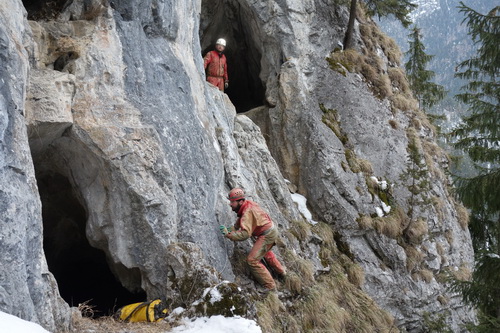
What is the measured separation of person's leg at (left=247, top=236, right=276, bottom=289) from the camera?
866 cm

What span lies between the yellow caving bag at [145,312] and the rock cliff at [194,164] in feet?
1.05

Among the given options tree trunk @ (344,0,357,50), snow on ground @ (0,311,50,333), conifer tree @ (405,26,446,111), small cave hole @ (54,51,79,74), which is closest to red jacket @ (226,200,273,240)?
snow on ground @ (0,311,50,333)

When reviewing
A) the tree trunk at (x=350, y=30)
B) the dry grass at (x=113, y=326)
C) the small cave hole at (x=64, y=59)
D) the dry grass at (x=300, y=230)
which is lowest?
the dry grass at (x=113, y=326)

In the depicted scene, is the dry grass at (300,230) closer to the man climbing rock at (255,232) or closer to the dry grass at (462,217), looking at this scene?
the man climbing rock at (255,232)

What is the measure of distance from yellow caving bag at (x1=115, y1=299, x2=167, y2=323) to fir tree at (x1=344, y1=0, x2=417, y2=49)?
40.4 feet

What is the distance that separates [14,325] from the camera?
4426 millimetres

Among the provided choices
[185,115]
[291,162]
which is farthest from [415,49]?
[185,115]

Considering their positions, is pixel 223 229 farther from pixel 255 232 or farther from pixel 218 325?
pixel 218 325

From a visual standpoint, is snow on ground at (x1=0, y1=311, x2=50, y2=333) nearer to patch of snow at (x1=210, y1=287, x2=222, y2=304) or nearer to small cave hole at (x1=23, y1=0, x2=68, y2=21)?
patch of snow at (x1=210, y1=287, x2=222, y2=304)

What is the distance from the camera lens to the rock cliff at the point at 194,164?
718 centimetres

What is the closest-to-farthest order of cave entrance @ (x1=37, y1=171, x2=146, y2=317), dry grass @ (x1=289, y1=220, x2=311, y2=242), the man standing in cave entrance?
1. cave entrance @ (x1=37, y1=171, x2=146, y2=317)
2. dry grass @ (x1=289, y1=220, x2=311, y2=242)
3. the man standing in cave entrance

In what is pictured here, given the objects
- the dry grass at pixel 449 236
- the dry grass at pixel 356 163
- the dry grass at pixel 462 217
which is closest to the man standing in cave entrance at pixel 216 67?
the dry grass at pixel 356 163

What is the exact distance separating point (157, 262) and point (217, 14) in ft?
37.5

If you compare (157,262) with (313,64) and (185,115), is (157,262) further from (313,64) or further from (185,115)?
(313,64)
